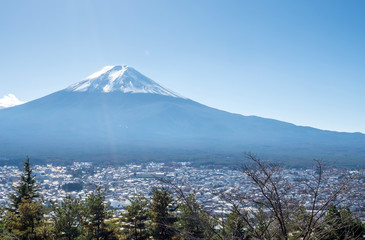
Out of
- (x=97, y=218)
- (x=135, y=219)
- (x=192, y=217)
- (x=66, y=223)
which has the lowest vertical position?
(x=135, y=219)

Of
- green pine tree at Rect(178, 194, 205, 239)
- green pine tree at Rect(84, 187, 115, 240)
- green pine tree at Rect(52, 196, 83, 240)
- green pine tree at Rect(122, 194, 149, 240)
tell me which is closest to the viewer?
green pine tree at Rect(178, 194, 205, 239)

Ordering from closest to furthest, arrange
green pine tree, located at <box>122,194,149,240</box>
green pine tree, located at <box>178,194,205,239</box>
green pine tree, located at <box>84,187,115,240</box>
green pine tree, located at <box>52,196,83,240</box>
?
green pine tree, located at <box>178,194,205,239</box>
green pine tree, located at <box>52,196,83,240</box>
green pine tree, located at <box>84,187,115,240</box>
green pine tree, located at <box>122,194,149,240</box>

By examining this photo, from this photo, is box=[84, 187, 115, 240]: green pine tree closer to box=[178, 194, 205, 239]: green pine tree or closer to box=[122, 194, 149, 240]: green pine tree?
→ box=[122, 194, 149, 240]: green pine tree

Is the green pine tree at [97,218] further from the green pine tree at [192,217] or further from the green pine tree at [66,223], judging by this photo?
the green pine tree at [192,217]

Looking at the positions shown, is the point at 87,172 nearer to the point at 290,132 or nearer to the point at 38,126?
the point at 38,126

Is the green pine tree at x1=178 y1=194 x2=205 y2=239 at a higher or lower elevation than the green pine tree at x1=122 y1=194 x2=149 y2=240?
higher

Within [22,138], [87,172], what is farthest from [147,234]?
[22,138]

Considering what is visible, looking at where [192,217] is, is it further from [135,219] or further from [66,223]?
[135,219]

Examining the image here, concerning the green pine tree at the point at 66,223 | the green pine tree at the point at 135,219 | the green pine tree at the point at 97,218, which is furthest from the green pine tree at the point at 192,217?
the green pine tree at the point at 66,223

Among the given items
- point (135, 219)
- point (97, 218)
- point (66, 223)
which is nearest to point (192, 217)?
point (66, 223)

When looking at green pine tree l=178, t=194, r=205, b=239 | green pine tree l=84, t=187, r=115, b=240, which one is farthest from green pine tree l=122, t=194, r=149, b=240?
green pine tree l=178, t=194, r=205, b=239

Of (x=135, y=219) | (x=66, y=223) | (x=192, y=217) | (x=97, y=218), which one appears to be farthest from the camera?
(x=135, y=219)
